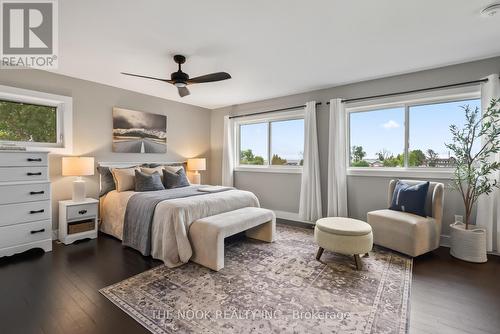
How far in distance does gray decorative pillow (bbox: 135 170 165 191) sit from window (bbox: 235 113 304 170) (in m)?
2.22

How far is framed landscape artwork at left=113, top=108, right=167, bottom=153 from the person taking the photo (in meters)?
4.26

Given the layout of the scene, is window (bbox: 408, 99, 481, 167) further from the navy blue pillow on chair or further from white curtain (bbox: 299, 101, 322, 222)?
white curtain (bbox: 299, 101, 322, 222)

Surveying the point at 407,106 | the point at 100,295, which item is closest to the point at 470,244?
the point at 407,106

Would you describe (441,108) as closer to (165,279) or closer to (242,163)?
(242,163)

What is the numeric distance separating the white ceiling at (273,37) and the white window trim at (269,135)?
1039 millimetres

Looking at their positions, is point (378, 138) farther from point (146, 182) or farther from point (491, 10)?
point (146, 182)

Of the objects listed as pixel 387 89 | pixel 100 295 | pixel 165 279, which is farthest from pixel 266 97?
pixel 100 295

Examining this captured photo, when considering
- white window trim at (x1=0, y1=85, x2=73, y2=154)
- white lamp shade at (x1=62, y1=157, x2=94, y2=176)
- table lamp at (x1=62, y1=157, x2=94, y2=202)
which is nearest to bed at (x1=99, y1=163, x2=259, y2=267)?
table lamp at (x1=62, y1=157, x2=94, y2=202)

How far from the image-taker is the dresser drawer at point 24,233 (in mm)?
2738

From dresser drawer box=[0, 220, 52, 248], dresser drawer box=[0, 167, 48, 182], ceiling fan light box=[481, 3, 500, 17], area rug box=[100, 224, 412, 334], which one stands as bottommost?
area rug box=[100, 224, 412, 334]

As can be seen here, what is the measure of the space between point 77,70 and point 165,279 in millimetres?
3183

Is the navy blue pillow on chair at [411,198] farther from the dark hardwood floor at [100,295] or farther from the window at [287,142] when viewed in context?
the window at [287,142]

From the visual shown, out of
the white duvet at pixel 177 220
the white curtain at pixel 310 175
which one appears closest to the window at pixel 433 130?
the white curtain at pixel 310 175

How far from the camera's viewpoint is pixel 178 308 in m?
1.92
